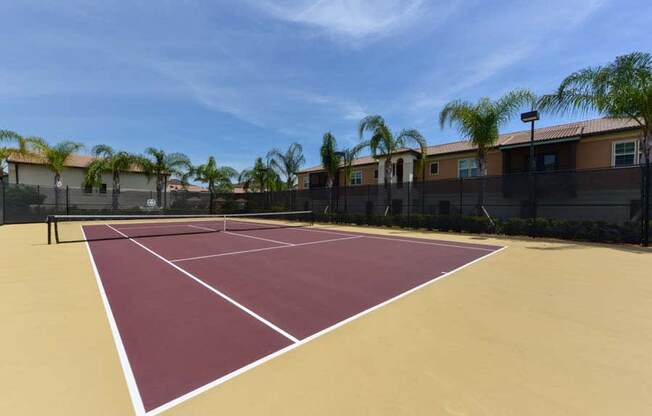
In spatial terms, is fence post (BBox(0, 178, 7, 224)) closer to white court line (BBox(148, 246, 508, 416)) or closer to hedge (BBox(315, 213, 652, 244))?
hedge (BBox(315, 213, 652, 244))

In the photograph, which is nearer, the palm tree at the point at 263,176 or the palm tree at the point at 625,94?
the palm tree at the point at 625,94

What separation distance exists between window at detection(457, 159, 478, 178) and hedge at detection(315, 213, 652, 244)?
903 centimetres

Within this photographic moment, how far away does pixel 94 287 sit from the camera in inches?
212

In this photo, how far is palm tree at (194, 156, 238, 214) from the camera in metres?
32.1

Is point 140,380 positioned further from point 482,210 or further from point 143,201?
point 143,201

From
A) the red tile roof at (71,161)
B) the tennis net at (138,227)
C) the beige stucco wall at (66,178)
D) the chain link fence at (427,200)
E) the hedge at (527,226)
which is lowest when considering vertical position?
the tennis net at (138,227)

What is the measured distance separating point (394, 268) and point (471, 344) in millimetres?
3753

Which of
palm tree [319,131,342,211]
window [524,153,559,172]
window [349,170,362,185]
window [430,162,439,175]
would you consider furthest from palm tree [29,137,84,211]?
window [524,153,559,172]

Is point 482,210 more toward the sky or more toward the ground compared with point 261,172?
more toward the ground

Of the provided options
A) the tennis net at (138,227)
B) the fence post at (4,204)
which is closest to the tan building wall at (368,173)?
the tennis net at (138,227)

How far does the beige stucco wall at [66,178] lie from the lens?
31.2 meters

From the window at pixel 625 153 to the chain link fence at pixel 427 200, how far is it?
21.1 ft

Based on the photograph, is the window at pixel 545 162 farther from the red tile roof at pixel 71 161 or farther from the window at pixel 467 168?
the red tile roof at pixel 71 161

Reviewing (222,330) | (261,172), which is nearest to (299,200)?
(261,172)
